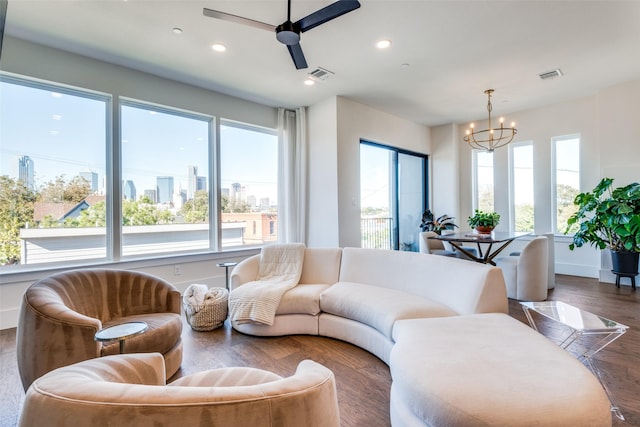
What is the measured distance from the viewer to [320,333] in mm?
2865

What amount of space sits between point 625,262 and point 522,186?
2.04 meters

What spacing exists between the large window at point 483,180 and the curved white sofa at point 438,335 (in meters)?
4.33

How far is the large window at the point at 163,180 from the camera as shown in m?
3.92

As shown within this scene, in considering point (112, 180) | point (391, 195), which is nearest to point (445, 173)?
point (391, 195)

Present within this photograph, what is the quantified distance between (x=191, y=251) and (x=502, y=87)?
529cm

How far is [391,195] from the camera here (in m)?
5.93

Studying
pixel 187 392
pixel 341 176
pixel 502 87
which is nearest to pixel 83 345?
pixel 187 392

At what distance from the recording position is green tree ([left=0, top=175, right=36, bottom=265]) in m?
3.15

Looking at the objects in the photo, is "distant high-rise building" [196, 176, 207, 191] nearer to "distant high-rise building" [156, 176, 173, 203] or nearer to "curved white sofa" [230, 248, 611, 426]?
"distant high-rise building" [156, 176, 173, 203]

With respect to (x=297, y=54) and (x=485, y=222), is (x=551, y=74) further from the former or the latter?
(x=297, y=54)

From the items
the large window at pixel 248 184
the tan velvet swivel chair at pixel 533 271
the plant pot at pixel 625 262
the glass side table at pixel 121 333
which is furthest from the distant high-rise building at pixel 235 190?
the plant pot at pixel 625 262

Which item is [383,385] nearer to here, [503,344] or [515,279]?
[503,344]

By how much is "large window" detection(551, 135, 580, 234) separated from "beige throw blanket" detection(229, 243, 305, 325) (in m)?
4.97

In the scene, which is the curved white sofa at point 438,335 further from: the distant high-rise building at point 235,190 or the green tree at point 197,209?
the distant high-rise building at point 235,190
